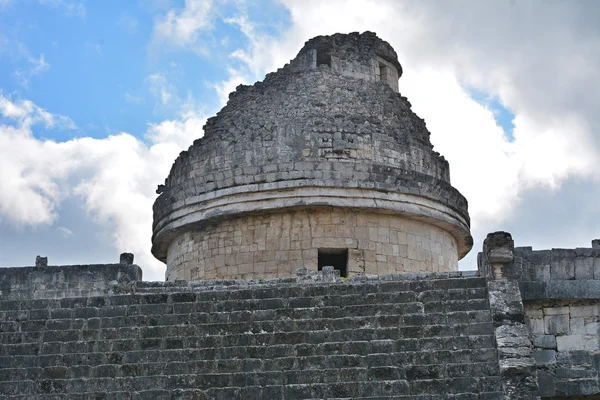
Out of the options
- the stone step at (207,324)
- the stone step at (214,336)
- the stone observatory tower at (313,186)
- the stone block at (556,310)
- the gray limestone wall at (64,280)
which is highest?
the stone observatory tower at (313,186)

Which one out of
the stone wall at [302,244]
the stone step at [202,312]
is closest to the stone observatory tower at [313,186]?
the stone wall at [302,244]

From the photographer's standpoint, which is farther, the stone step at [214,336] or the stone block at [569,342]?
the stone block at [569,342]

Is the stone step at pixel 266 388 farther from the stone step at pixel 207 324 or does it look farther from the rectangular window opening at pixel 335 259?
the rectangular window opening at pixel 335 259

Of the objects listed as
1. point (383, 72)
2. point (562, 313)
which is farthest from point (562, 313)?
point (383, 72)

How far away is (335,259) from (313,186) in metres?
1.61

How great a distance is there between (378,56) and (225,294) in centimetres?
929

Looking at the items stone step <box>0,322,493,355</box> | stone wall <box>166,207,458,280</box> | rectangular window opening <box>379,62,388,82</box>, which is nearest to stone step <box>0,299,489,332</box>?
stone step <box>0,322,493,355</box>

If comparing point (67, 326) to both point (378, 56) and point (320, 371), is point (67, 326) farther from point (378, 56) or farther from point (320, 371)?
point (378, 56)

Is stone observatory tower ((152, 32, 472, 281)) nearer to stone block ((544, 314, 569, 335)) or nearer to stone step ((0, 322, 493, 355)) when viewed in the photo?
stone step ((0, 322, 493, 355))

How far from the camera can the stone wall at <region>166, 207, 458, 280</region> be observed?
17.0 m

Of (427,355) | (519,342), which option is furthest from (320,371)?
(519,342)

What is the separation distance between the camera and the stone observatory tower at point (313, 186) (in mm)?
17172

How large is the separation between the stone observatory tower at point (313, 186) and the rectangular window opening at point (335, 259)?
0.08 feet

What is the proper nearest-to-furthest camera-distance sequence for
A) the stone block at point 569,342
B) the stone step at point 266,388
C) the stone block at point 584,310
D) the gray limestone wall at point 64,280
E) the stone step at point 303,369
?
the stone step at point 266,388 → the stone step at point 303,369 → the stone block at point 569,342 → the stone block at point 584,310 → the gray limestone wall at point 64,280
